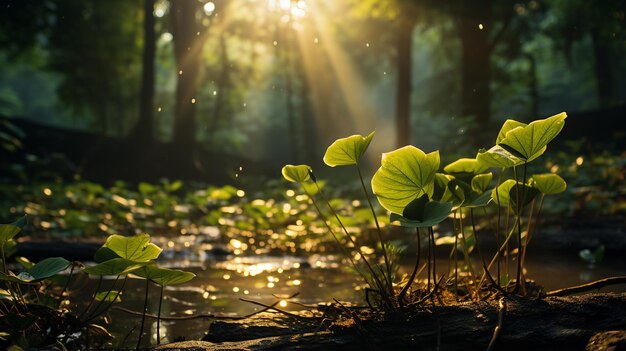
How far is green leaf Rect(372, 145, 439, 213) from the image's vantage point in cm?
195

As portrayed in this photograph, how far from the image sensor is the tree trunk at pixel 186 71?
14.9 metres

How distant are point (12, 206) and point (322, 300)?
622 cm

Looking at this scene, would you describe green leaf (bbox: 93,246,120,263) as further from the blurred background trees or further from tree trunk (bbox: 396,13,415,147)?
tree trunk (bbox: 396,13,415,147)

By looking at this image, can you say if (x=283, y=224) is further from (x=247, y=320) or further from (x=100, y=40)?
(x=100, y=40)

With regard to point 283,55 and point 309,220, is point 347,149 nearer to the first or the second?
point 309,220

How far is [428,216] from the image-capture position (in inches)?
73.4

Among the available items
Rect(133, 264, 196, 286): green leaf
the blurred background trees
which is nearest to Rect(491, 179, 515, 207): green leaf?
Rect(133, 264, 196, 286): green leaf

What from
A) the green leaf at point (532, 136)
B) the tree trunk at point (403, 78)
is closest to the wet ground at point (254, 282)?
the green leaf at point (532, 136)

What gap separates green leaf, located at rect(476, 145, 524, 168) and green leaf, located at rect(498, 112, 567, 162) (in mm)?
25

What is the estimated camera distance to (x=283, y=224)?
7.25 meters

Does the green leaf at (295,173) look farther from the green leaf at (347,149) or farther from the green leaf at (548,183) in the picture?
the green leaf at (548,183)

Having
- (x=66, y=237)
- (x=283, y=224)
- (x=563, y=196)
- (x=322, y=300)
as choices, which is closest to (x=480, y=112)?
(x=563, y=196)

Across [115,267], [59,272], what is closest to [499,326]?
[115,267]

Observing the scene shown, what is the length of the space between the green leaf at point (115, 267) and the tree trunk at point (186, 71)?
13058 mm
